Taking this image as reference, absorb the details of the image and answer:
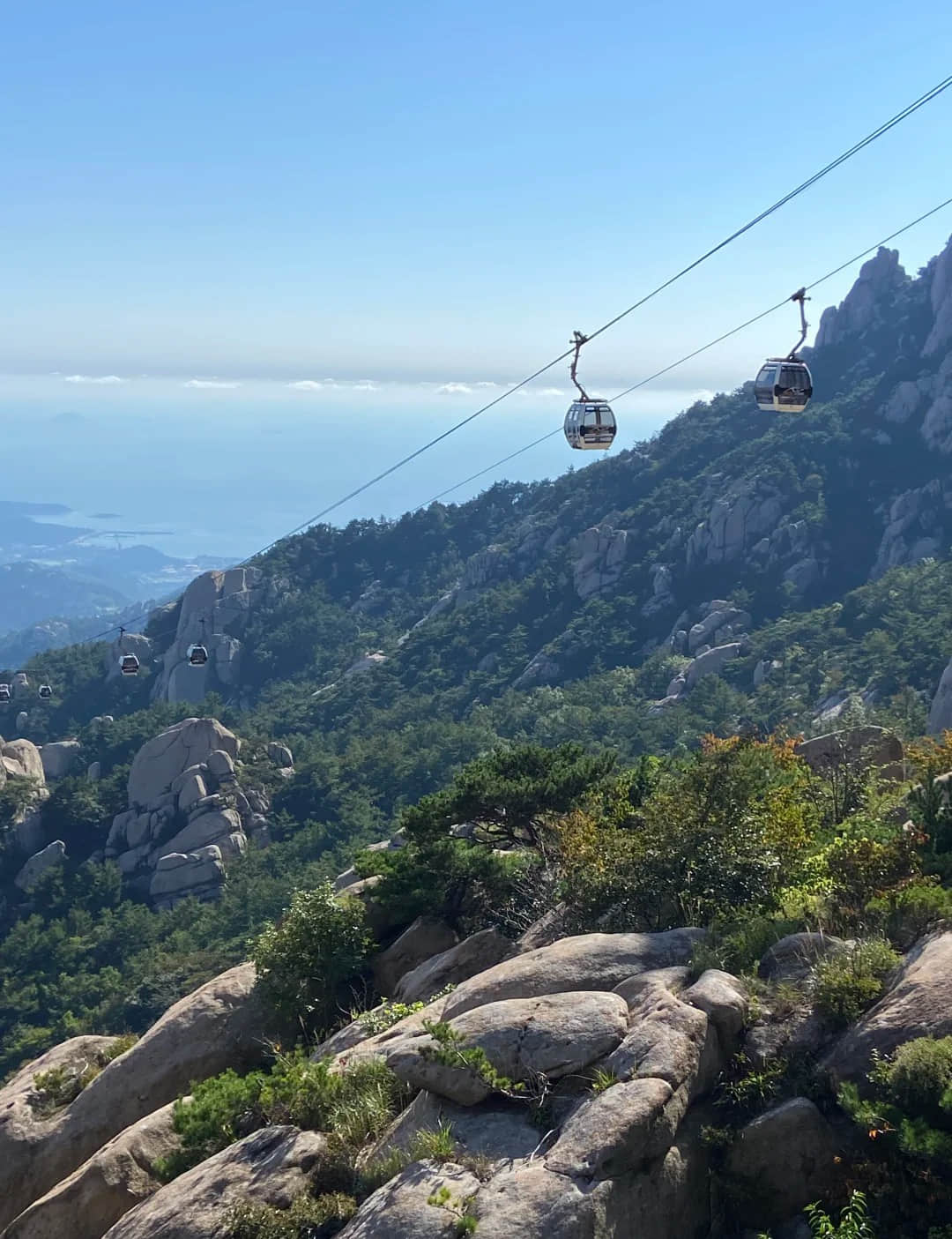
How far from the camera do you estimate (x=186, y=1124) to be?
10531 mm

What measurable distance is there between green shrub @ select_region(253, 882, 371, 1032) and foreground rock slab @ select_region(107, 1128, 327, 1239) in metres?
3.99

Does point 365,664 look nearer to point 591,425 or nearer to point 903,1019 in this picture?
point 591,425

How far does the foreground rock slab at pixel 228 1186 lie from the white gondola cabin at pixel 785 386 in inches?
461

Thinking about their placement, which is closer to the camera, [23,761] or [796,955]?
[796,955]

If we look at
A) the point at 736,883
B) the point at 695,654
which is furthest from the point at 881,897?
the point at 695,654

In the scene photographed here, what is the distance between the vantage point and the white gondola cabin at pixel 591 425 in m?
16.1

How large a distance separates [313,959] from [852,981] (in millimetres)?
7711

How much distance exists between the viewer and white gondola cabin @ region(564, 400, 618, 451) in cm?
1608

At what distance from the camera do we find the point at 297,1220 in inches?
333

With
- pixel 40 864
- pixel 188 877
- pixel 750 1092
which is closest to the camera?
pixel 750 1092

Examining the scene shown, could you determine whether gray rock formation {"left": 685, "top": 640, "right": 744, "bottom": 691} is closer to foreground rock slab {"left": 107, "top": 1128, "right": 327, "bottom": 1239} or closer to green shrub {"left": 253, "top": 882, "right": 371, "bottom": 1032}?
green shrub {"left": 253, "top": 882, "right": 371, "bottom": 1032}

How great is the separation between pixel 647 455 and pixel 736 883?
82455 millimetres

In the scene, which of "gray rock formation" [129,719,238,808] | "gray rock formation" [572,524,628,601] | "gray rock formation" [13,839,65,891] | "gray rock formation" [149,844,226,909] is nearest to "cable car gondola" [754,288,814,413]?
"gray rock formation" [149,844,226,909]

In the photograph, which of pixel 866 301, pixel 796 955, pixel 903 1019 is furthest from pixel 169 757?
pixel 866 301
